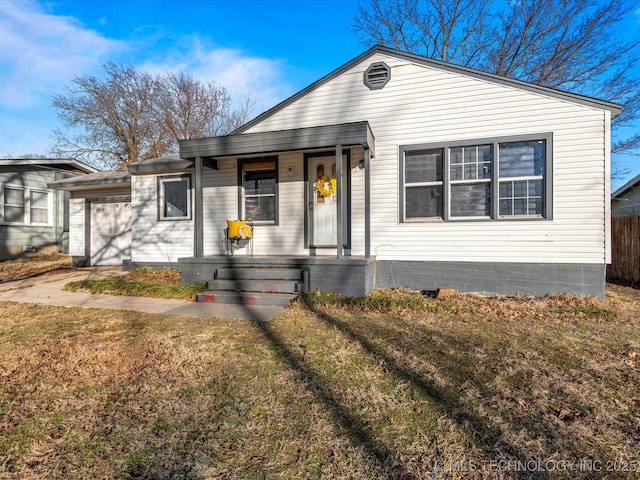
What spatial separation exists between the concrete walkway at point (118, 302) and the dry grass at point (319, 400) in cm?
74

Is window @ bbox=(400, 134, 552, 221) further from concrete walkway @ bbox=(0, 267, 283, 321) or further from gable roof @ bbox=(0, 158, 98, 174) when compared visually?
gable roof @ bbox=(0, 158, 98, 174)

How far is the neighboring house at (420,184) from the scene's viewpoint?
6238 millimetres

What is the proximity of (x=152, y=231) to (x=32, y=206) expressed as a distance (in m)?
8.01

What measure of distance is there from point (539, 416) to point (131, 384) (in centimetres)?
319

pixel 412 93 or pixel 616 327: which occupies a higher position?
pixel 412 93

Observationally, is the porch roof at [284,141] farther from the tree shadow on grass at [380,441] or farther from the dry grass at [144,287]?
the tree shadow on grass at [380,441]

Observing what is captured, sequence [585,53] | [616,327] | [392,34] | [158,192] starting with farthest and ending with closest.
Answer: [392,34] → [585,53] → [158,192] → [616,327]

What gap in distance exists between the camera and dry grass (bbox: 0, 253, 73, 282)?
996cm

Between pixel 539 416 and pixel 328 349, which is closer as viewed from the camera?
pixel 539 416

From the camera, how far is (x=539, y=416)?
2.36 metres

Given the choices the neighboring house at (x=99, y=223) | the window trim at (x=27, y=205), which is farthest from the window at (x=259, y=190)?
the window trim at (x=27, y=205)

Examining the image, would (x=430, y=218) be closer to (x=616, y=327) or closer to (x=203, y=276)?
(x=616, y=327)

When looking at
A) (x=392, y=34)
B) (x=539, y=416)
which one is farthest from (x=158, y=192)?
(x=392, y=34)

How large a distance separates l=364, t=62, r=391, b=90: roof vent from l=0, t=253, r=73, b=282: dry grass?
34.9ft
